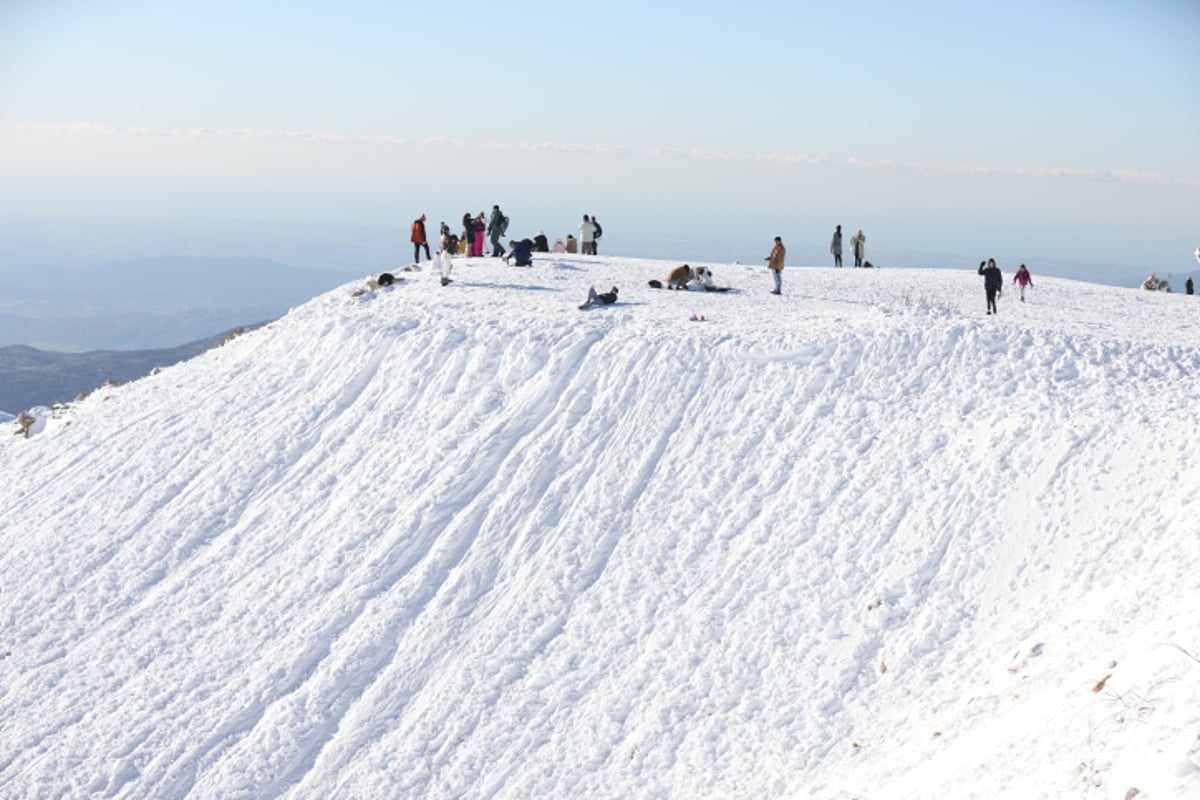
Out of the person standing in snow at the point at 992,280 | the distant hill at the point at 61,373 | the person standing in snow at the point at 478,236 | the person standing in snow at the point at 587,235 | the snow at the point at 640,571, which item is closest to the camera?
the snow at the point at 640,571

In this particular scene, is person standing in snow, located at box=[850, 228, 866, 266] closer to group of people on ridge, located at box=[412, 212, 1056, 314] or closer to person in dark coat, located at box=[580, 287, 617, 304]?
group of people on ridge, located at box=[412, 212, 1056, 314]

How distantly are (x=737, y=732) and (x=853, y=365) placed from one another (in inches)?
382

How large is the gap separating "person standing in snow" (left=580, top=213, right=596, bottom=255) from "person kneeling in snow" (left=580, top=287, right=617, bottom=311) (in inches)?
472

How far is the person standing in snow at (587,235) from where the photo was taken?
38719mm

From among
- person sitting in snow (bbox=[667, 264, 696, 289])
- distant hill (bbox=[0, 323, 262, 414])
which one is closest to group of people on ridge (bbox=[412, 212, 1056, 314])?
person sitting in snow (bbox=[667, 264, 696, 289])

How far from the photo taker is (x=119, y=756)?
16.7 metres

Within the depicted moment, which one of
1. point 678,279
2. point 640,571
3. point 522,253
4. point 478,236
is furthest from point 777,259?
point 640,571

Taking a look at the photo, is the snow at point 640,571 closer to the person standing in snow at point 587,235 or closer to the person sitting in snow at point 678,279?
the person sitting in snow at point 678,279

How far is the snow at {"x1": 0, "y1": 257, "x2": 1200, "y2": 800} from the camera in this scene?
1349 centimetres

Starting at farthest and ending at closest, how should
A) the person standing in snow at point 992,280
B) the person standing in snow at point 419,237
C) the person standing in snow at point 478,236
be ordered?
the person standing in snow at point 478,236 → the person standing in snow at point 419,237 → the person standing in snow at point 992,280

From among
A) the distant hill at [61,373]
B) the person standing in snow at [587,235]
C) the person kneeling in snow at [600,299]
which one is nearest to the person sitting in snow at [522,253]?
the person standing in snow at [587,235]

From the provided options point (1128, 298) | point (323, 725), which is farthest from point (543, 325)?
point (1128, 298)

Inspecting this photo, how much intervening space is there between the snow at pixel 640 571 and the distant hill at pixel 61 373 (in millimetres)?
138668

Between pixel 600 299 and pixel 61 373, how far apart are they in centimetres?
18654
